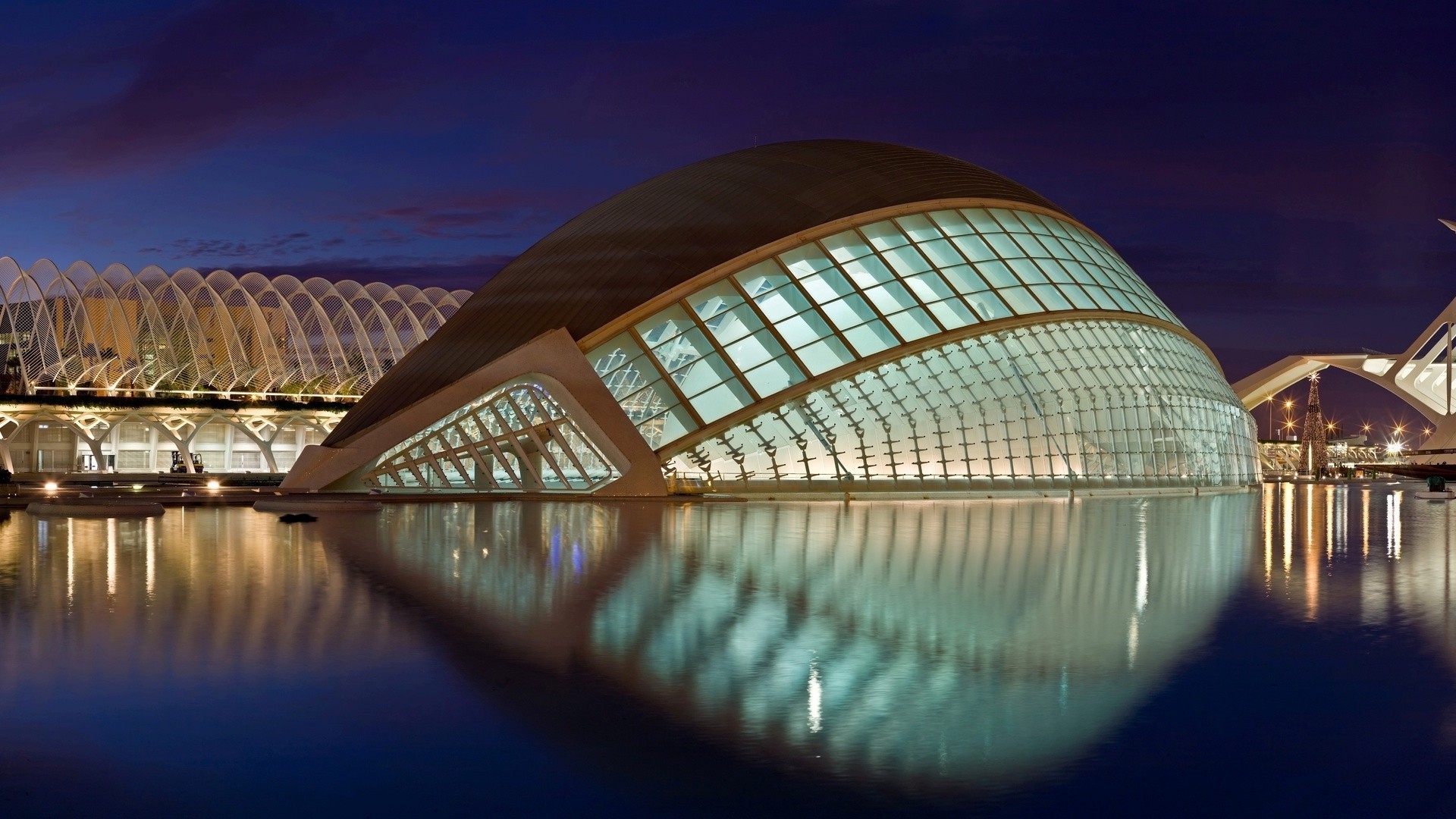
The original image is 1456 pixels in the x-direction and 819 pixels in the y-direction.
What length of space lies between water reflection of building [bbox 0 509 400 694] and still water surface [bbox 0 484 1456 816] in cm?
5

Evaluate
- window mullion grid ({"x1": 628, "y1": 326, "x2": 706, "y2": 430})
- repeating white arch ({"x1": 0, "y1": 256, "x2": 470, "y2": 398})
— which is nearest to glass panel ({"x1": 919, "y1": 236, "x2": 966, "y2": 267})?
window mullion grid ({"x1": 628, "y1": 326, "x2": 706, "y2": 430})

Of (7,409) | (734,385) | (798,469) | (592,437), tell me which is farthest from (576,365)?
(7,409)

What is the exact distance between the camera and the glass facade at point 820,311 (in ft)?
114

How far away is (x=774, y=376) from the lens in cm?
3512

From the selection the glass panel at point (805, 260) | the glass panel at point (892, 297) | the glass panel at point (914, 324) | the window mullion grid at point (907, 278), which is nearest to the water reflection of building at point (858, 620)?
the glass panel at point (914, 324)

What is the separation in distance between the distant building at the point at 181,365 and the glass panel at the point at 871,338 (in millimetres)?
38980

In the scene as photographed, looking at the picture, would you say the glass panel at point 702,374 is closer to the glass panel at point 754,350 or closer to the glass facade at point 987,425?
the glass panel at point 754,350

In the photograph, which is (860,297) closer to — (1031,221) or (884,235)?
(884,235)

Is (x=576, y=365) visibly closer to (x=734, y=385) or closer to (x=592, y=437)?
(x=592, y=437)

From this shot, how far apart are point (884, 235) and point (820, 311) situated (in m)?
4.74

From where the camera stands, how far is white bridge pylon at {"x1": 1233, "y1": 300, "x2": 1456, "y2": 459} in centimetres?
8762

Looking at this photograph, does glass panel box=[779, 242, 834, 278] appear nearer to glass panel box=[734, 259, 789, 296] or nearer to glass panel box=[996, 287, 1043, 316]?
glass panel box=[734, 259, 789, 296]

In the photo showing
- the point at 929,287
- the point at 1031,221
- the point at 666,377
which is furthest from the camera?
the point at 1031,221

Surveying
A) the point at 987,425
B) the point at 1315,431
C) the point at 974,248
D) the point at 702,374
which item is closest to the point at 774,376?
the point at 702,374
